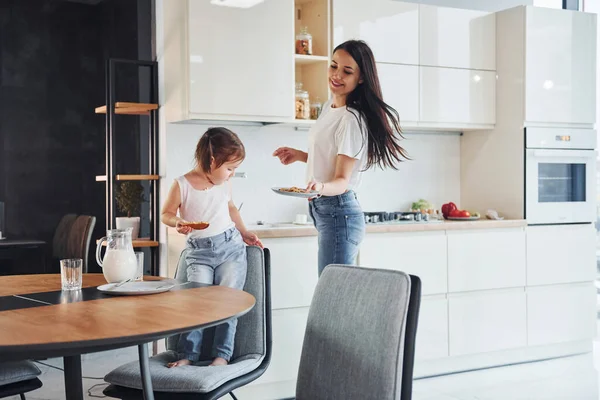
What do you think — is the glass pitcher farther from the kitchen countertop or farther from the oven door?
the oven door

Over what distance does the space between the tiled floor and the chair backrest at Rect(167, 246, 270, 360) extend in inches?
52.5

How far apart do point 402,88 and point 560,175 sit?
3.71ft

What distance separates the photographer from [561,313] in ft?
15.3

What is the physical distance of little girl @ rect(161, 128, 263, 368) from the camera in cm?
275

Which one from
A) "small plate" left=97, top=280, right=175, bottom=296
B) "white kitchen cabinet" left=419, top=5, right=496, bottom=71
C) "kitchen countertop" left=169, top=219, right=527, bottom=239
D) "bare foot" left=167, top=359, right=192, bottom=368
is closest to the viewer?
"small plate" left=97, top=280, right=175, bottom=296

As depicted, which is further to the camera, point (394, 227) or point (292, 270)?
point (394, 227)

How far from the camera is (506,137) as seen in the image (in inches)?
186

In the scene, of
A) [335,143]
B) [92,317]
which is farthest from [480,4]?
[92,317]

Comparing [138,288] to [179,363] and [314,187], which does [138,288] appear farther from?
[314,187]

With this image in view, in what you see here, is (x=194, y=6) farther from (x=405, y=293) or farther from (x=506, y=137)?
(x=405, y=293)

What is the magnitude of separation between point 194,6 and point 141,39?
3.60ft

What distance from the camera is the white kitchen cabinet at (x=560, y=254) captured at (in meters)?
4.56

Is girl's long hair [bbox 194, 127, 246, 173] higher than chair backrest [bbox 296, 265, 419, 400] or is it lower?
higher

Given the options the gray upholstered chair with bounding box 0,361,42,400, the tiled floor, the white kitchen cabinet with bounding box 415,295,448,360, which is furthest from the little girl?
the white kitchen cabinet with bounding box 415,295,448,360
